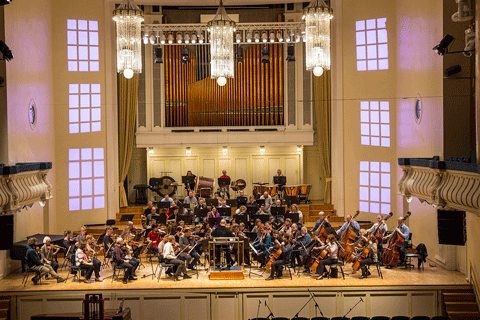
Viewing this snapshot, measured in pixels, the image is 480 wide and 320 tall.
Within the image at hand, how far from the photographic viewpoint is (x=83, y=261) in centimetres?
1221

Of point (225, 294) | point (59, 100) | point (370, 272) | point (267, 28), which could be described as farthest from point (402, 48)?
point (59, 100)

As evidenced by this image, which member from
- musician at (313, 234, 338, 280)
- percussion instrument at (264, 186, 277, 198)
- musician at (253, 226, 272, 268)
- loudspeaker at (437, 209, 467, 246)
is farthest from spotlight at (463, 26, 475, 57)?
percussion instrument at (264, 186, 277, 198)

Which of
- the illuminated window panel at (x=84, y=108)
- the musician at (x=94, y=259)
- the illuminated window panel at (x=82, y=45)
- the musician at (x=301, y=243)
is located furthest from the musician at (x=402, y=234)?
the illuminated window panel at (x=82, y=45)

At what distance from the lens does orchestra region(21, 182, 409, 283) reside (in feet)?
40.4

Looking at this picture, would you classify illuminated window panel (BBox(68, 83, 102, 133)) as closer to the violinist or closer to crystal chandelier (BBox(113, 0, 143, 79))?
the violinist

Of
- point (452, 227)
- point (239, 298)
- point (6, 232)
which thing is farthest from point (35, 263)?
point (452, 227)

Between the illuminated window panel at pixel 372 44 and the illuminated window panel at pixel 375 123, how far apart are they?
1123 millimetres

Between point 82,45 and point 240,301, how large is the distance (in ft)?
31.2

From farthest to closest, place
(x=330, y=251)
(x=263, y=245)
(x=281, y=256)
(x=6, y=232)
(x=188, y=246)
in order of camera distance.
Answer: (x=263, y=245) < (x=188, y=246) < (x=281, y=256) < (x=330, y=251) < (x=6, y=232)

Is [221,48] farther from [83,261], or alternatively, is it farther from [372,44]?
[372,44]

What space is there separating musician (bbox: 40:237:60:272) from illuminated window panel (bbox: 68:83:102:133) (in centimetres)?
503

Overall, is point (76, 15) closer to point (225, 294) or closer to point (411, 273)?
point (225, 294)

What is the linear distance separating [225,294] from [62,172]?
7301 millimetres

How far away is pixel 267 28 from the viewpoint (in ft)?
55.7
